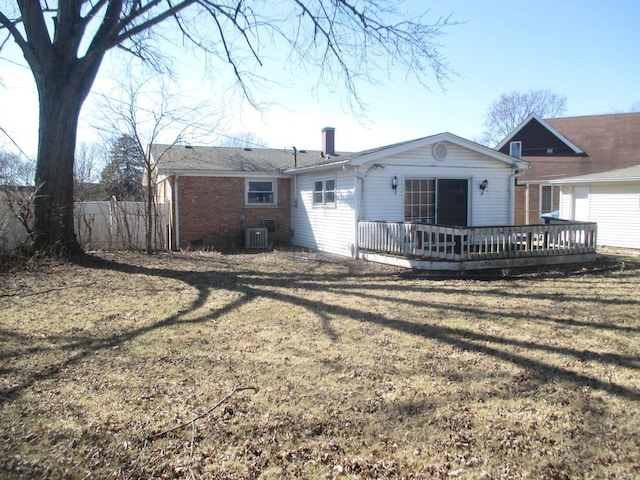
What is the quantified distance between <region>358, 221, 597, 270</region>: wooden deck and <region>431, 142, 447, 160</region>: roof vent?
259cm

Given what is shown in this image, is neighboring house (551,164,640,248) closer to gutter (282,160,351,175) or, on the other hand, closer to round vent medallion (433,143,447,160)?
round vent medallion (433,143,447,160)

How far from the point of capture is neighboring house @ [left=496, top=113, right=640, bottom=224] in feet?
77.4

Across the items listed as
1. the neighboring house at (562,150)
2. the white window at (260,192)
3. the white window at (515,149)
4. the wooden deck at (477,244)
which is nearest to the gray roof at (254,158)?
Result: the white window at (260,192)

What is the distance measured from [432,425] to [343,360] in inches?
62.1

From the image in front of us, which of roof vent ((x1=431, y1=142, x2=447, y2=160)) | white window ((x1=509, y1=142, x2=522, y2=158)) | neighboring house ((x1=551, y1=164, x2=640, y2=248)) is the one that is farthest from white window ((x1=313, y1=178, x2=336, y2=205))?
white window ((x1=509, y1=142, x2=522, y2=158))

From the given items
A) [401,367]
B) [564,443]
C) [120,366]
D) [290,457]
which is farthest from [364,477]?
[120,366]

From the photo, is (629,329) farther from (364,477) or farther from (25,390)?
(25,390)

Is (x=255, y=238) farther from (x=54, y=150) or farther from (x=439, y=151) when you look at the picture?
(x=54, y=150)

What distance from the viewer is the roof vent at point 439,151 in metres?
14.1

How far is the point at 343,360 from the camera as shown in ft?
17.4

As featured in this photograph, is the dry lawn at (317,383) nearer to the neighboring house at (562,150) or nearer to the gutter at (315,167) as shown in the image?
the gutter at (315,167)

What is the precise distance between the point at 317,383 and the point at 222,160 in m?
14.9

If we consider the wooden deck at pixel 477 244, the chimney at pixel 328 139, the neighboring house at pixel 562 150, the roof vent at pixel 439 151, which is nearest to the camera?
the wooden deck at pixel 477 244

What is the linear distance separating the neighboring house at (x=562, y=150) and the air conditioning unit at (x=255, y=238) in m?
13.6
